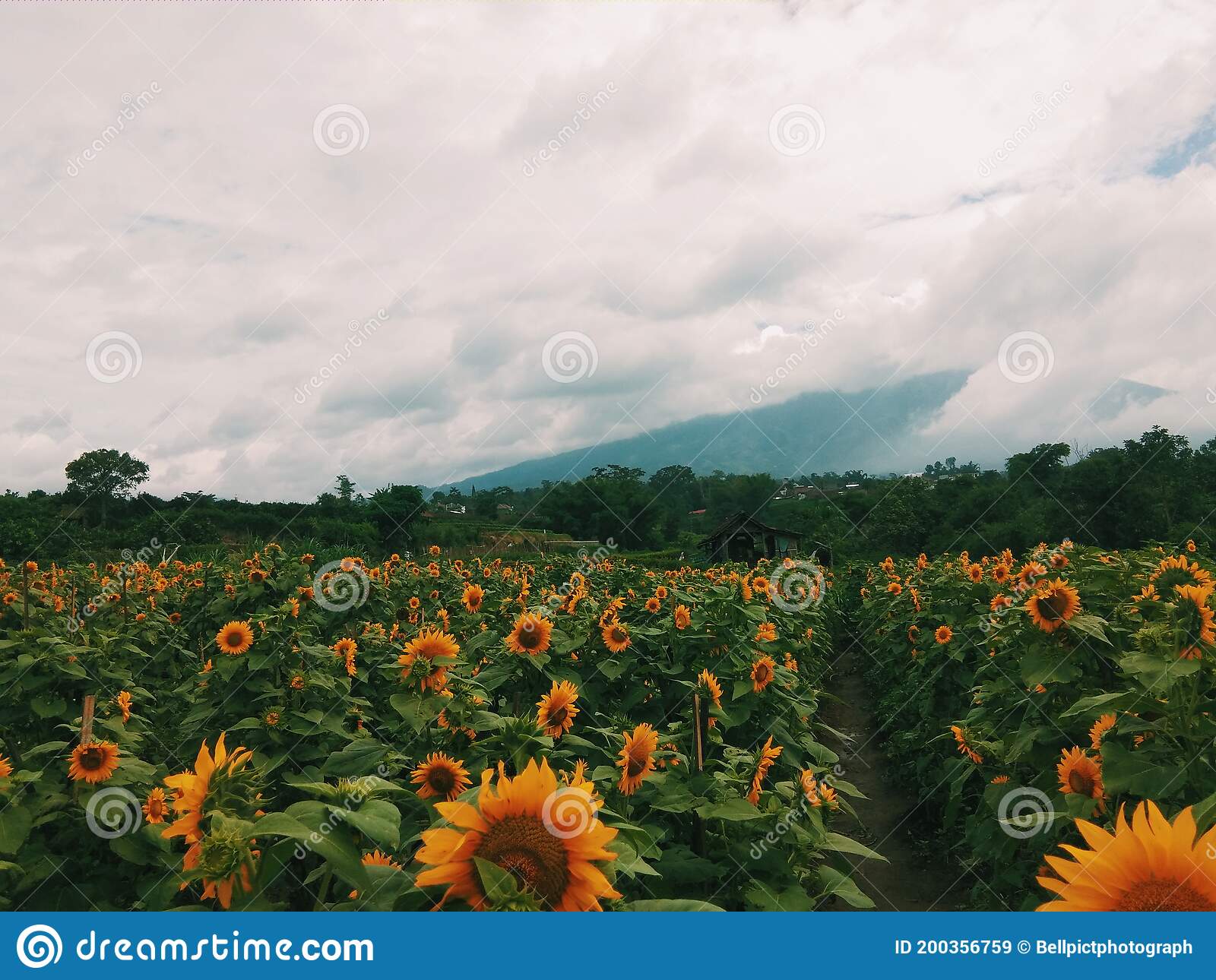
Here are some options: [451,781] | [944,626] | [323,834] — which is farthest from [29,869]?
[944,626]

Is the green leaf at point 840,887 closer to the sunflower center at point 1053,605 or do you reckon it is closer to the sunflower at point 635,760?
the sunflower at point 635,760

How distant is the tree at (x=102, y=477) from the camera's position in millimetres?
25359

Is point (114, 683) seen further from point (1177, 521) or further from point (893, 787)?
point (1177, 521)

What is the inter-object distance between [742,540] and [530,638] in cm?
4279

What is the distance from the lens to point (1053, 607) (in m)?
3.86

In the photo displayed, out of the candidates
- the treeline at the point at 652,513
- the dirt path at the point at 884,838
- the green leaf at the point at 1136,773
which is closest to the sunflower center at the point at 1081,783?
the green leaf at the point at 1136,773

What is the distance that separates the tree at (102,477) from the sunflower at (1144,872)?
3005 centimetres

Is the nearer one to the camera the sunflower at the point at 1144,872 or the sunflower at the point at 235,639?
the sunflower at the point at 1144,872

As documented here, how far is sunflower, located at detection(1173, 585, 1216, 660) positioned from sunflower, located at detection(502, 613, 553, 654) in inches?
121

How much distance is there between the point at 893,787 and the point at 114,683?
8047 millimetres

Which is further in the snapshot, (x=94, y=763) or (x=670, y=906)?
(x=94, y=763)

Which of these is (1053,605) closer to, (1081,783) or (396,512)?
(1081,783)

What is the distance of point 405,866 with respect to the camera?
2.07 meters

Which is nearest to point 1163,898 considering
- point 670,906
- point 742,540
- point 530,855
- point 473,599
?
point 670,906
